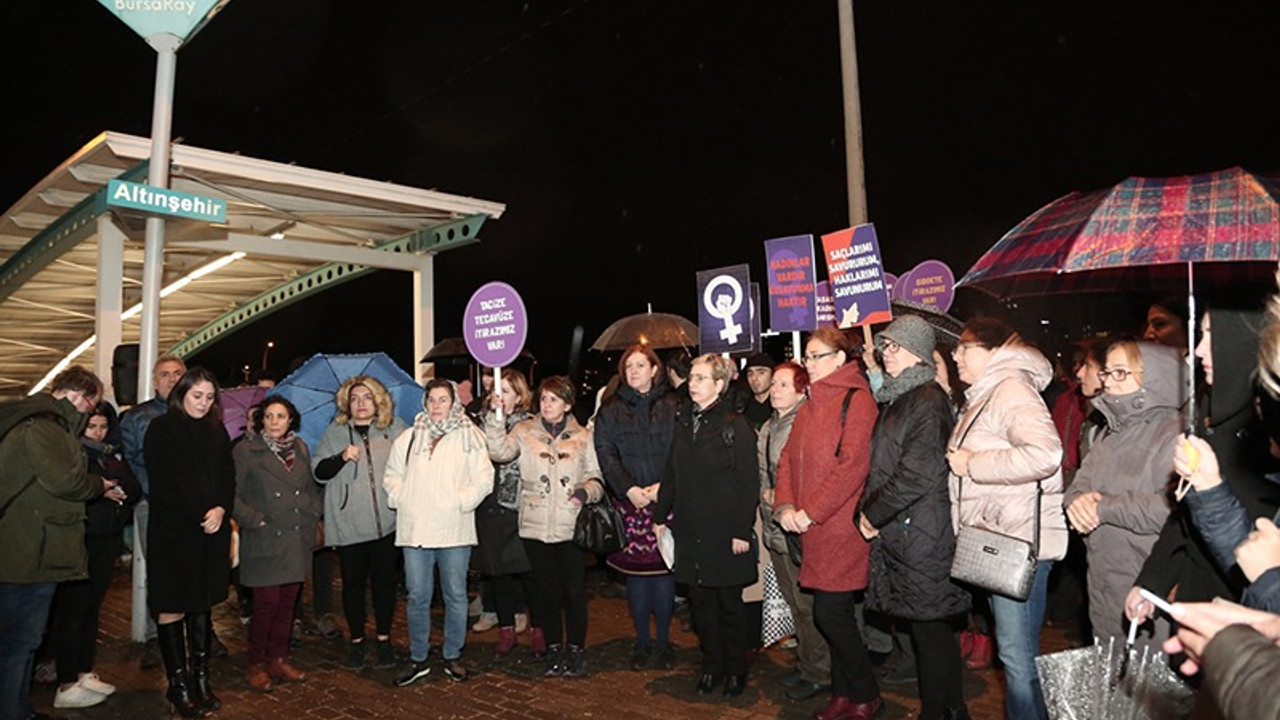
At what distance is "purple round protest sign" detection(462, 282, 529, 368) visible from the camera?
7402 millimetres

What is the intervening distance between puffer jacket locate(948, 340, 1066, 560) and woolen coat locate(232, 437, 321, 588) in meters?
4.42

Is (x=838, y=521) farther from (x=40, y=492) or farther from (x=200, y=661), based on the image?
(x=40, y=492)

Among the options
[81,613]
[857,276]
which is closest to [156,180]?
[81,613]

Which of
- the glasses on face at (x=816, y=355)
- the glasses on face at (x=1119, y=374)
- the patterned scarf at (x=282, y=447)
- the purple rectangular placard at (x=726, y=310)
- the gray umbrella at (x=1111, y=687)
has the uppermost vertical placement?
the purple rectangular placard at (x=726, y=310)

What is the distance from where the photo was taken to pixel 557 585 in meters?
6.46

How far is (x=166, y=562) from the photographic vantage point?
5.62 m

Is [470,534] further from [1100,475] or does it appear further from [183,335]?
[183,335]

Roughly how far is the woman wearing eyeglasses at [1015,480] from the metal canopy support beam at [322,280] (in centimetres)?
833

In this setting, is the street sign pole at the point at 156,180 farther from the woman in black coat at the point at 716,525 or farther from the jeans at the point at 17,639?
the woman in black coat at the point at 716,525

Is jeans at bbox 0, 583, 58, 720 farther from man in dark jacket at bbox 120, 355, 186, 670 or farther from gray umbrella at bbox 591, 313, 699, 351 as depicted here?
gray umbrella at bbox 591, 313, 699, 351

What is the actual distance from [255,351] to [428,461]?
70727 mm

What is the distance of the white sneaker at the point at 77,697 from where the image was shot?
5.91 meters

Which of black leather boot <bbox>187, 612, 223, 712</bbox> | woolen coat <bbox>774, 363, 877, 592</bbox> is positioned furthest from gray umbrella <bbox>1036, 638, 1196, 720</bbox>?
black leather boot <bbox>187, 612, 223, 712</bbox>

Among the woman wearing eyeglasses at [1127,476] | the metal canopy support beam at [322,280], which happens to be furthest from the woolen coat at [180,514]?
the metal canopy support beam at [322,280]
